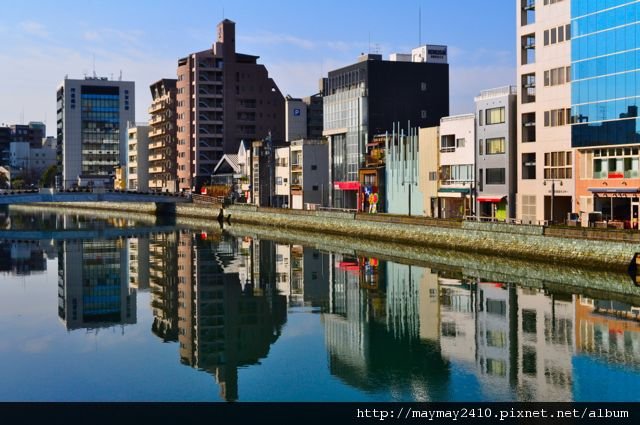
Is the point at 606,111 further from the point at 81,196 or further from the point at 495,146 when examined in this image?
the point at 81,196

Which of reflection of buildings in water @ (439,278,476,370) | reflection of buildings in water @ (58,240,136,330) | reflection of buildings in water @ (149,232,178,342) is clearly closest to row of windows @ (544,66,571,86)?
reflection of buildings in water @ (439,278,476,370)

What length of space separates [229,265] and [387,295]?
45.9 feet

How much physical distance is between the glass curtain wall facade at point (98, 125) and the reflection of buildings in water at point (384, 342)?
129341 millimetres

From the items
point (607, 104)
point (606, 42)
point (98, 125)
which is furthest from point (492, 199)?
point (98, 125)

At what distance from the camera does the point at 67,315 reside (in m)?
32.5

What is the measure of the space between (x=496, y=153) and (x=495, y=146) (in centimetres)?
48

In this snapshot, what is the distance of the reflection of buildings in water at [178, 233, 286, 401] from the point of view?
77.7 feet

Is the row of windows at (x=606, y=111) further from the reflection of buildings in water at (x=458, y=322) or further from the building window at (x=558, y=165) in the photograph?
the reflection of buildings in water at (x=458, y=322)

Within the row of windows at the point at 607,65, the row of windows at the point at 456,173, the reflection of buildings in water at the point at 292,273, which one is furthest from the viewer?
the row of windows at the point at 456,173

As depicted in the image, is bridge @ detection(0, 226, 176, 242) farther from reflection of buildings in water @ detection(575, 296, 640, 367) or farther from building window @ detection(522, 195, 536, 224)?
reflection of buildings in water @ detection(575, 296, 640, 367)

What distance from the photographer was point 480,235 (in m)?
46.1

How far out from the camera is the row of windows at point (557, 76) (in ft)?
154

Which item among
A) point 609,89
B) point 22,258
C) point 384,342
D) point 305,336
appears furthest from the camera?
point 22,258

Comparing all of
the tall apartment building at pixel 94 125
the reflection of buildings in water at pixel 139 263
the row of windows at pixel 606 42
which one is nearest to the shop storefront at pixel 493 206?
the row of windows at pixel 606 42
